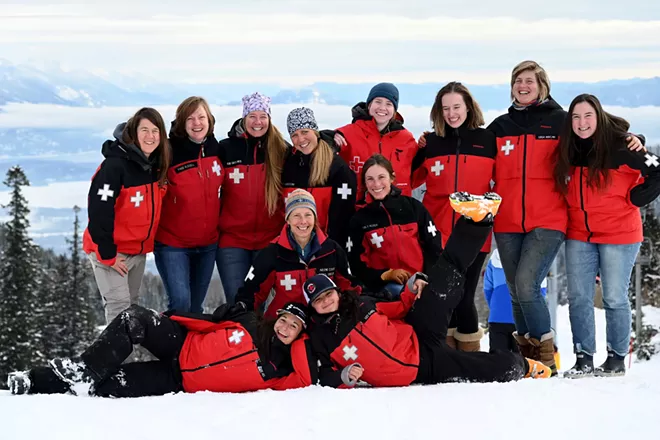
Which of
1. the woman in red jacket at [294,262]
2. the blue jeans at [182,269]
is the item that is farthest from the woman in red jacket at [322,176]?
the blue jeans at [182,269]

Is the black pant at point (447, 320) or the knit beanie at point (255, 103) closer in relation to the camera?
the black pant at point (447, 320)

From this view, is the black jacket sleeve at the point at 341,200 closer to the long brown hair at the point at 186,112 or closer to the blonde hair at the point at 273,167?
the blonde hair at the point at 273,167

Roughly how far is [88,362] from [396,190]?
2856 millimetres

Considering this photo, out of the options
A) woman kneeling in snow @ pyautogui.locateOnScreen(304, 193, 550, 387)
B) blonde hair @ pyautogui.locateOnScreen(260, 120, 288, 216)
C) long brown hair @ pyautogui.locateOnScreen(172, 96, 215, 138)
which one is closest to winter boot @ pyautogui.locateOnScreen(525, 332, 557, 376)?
woman kneeling in snow @ pyautogui.locateOnScreen(304, 193, 550, 387)

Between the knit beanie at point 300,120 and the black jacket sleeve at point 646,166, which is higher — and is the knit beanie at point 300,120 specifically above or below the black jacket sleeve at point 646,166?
above

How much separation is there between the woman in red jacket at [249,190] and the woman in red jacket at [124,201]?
2.07 ft

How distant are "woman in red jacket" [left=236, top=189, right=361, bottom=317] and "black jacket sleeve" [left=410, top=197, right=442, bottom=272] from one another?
685 mm

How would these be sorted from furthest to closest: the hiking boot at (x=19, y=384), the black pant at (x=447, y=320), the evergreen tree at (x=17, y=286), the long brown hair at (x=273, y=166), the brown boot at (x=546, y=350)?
the evergreen tree at (x=17, y=286), the long brown hair at (x=273, y=166), the brown boot at (x=546, y=350), the black pant at (x=447, y=320), the hiking boot at (x=19, y=384)

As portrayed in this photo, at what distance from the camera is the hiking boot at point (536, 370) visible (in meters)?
6.20

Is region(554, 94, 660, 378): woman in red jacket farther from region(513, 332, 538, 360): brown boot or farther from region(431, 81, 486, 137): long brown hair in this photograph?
region(431, 81, 486, 137): long brown hair

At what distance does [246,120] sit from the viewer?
665 cm

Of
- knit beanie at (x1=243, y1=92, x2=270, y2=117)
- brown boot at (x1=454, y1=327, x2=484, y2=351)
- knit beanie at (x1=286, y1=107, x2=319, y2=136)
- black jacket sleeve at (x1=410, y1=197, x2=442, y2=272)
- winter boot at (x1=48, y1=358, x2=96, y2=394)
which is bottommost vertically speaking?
winter boot at (x1=48, y1=358, x2=96, y2=394)

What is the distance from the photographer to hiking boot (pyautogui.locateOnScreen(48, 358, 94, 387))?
17.9 ft

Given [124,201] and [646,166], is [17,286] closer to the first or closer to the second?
[124,201]
